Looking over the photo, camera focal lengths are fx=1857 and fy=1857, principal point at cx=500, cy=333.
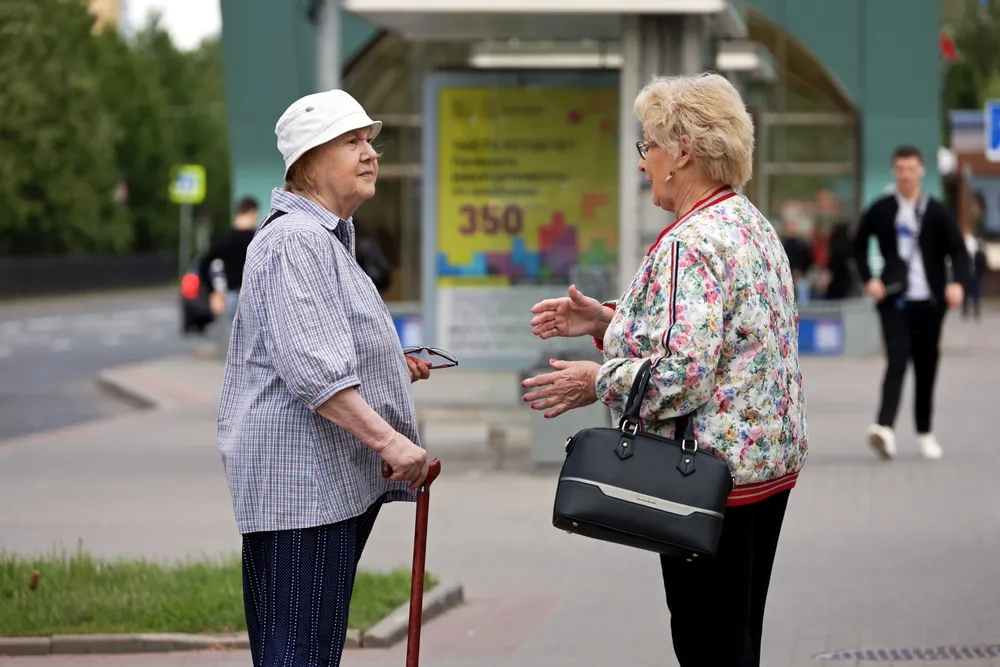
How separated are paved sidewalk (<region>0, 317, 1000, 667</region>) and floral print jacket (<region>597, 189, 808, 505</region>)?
7.30 ft

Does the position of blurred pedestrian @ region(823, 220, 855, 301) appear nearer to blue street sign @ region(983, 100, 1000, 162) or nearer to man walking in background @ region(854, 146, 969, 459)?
blue street sign @ region(983, 100, 1000, 162)

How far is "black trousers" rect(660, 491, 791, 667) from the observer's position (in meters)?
4.14

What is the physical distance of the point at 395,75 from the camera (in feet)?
73.4

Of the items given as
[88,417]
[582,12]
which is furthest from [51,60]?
[582,12]

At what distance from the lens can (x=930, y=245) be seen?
11.1 metres

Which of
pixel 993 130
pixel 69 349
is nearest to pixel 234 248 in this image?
pixel 993 130

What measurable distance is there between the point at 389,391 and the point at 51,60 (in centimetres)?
4729

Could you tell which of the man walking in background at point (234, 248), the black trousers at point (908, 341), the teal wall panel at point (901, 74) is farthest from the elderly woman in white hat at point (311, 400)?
the teal wall panel at point (901, 74)

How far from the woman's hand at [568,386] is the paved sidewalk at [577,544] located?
2.17 m

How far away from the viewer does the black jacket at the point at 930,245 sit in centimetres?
1102

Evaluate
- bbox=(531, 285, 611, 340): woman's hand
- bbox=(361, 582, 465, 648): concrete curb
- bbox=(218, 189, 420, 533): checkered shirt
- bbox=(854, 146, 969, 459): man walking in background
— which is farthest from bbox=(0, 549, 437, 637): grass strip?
bbox=(854, 146, 969, 459): man walking in background

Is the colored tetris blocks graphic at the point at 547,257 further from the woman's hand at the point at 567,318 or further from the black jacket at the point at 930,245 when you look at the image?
the woman's hand at the point at 567,318

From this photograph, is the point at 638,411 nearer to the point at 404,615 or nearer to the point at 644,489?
the point at 644,489

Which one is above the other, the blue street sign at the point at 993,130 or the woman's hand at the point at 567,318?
the blue street sign at the point at 993,130
